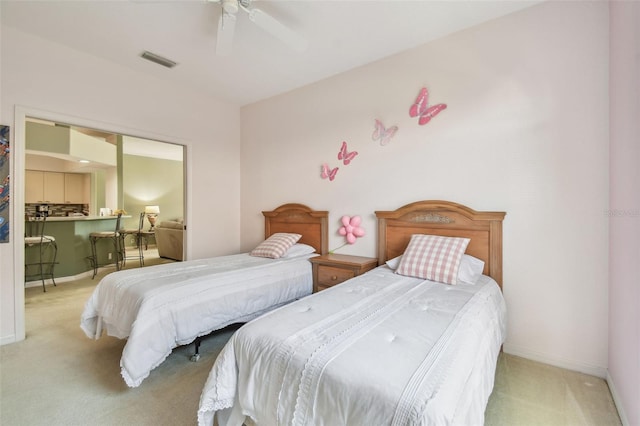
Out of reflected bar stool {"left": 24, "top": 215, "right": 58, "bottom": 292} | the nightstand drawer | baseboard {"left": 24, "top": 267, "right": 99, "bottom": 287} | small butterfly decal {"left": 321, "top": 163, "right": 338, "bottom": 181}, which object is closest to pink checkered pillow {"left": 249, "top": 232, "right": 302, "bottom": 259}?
the nightstand drawer

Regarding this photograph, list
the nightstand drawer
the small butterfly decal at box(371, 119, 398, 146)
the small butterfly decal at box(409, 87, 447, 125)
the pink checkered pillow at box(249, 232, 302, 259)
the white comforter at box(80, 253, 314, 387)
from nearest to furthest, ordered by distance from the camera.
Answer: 1. the white comforter at box(80, 253, 314, 387)
2. the small butterfly decal at box(409, 87, 447, 125)
3. the nightstand drawer
4. the small butterfly decal at box(371, 119, 398, 146)
5. the pink checkered pillow at box(249, 232, 302, 259)

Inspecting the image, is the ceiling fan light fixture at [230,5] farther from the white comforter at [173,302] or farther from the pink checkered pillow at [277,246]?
the pink checkered pillow at [277,246]

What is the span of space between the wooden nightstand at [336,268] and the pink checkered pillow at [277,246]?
39 centimetres

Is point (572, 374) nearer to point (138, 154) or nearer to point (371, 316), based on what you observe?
point (371, 316)

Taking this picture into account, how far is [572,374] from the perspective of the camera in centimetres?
198

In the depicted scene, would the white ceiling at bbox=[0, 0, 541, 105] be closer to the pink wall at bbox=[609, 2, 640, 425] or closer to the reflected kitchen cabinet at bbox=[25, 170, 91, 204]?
the pink wall at bbox=[609, 2, 640, 425]

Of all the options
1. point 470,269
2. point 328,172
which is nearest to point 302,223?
point 328,172

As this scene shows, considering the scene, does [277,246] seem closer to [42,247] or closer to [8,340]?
[8,340]

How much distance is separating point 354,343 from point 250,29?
8.56 feet

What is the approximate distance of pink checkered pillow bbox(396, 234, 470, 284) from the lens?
2.09 meters

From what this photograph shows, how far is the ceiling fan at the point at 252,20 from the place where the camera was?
1844 mm

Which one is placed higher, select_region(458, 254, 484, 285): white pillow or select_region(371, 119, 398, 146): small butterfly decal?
select_region(371, 119, 398, 146): small butterfly decal

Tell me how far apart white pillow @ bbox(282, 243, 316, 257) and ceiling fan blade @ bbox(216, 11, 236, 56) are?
1972mm

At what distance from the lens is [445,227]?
2.51 metres
